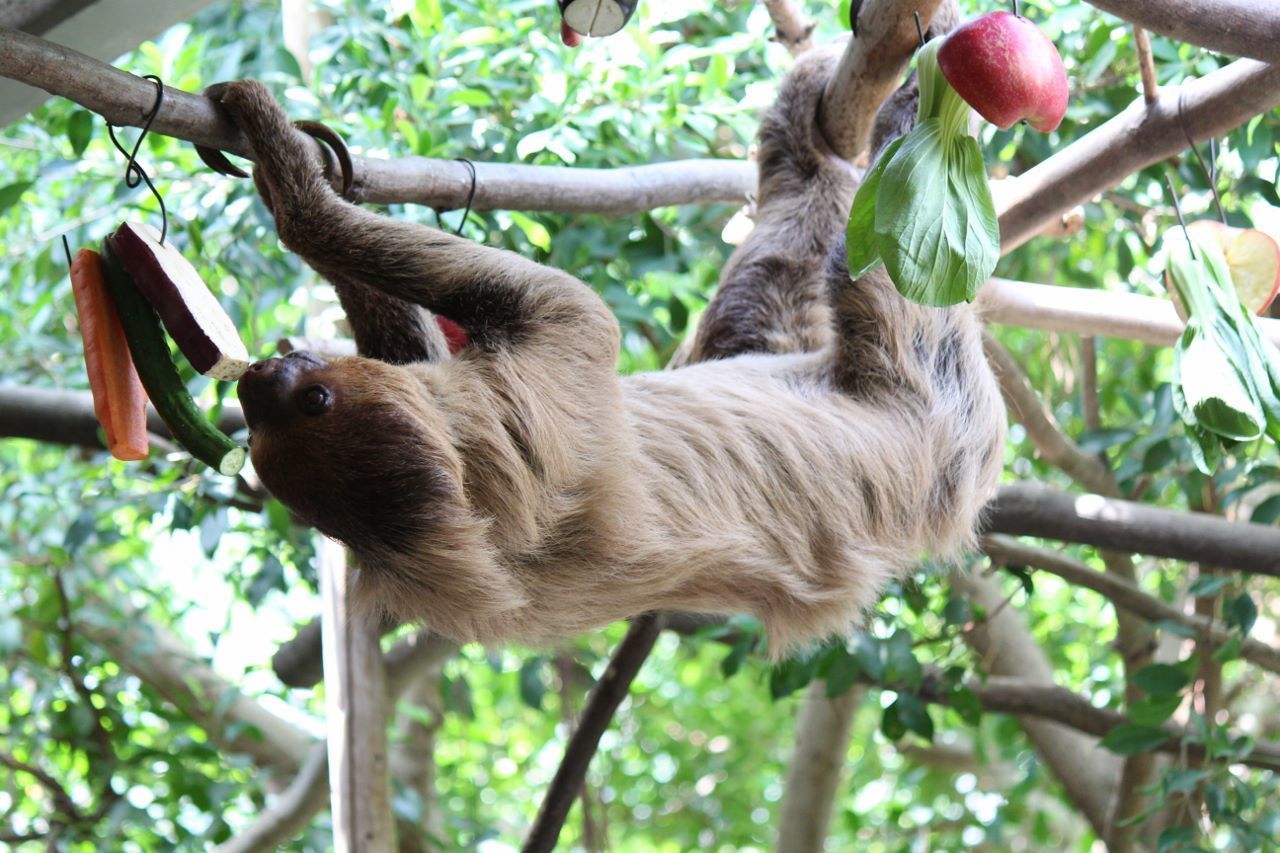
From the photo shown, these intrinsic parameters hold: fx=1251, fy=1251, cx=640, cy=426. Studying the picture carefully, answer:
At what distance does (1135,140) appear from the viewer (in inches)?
136

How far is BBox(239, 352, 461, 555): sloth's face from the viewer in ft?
9.18

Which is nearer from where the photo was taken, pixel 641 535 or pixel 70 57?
pixel 70 57

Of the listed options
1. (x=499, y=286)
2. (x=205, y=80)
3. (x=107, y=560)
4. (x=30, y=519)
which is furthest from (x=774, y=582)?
(x=107, y=560)

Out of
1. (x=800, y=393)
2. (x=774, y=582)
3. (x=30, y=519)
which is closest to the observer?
(x=774, y=582)

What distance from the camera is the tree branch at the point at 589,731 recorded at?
4.52m

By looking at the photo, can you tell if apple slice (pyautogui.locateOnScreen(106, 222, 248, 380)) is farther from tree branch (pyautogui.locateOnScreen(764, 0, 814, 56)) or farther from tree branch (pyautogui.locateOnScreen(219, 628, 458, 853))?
tree branch (pyautogui.locateOnScreen(219, 628, 458, 853))

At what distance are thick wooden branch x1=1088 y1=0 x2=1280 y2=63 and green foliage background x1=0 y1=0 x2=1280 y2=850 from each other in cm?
139

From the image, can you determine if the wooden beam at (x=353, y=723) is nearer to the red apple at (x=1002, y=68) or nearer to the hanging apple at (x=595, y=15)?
the hanging apple at (x=595, y=15)

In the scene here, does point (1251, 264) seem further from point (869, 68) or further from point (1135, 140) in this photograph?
point (869, 68)

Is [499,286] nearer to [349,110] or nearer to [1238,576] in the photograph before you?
[349,110]

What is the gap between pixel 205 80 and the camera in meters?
5.35

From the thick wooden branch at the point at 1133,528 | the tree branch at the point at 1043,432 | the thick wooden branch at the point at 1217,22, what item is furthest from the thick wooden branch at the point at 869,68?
the thick wooden branch at the point at 1133,528

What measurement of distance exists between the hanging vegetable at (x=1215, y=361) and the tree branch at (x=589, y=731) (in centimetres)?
227

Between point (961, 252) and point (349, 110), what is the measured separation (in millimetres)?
3367
